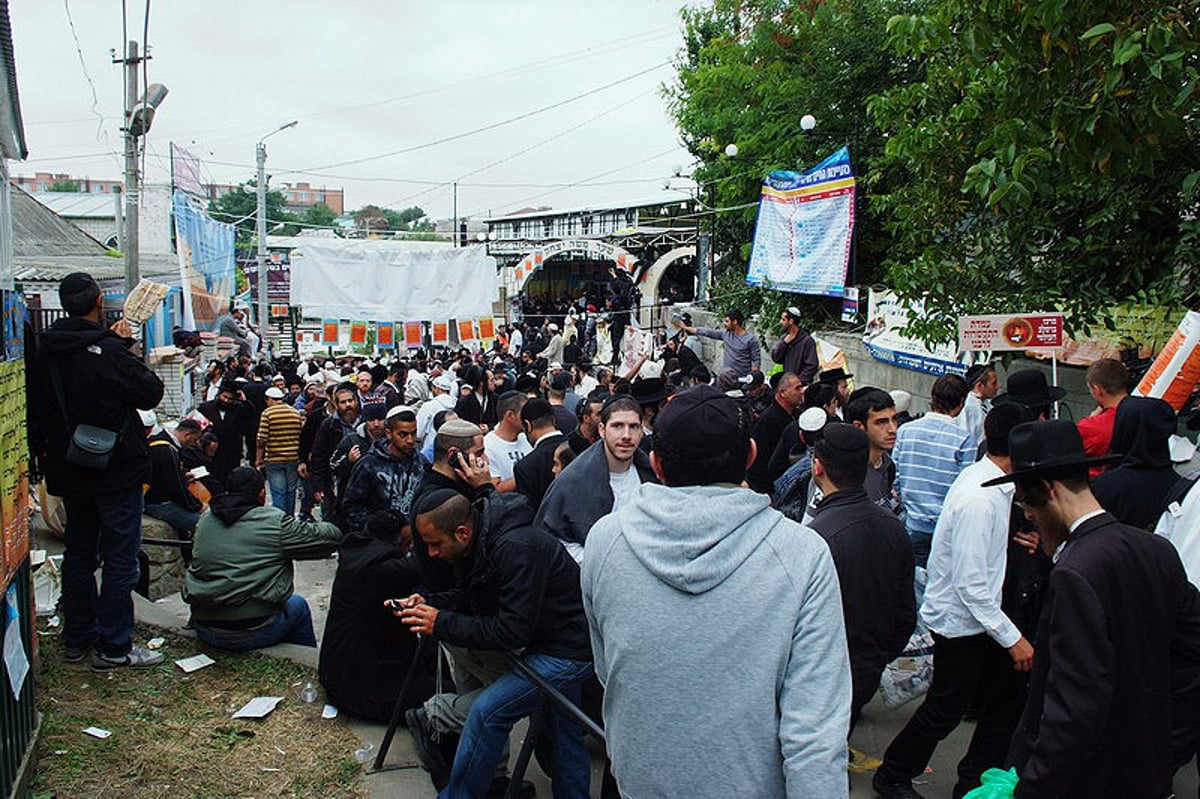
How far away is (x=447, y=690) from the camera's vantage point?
564 cm

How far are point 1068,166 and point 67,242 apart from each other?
21.0m

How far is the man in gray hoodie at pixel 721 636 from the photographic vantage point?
213 cm

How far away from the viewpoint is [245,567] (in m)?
5.91

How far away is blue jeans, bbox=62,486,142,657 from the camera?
17.6 ft

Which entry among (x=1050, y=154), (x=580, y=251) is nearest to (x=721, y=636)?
(x=1050, y=154)

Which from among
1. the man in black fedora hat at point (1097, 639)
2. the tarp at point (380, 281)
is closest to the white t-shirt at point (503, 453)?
the man in black fedora hat at point (1097, 639)

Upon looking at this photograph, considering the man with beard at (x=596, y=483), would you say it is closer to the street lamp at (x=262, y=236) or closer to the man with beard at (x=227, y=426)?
the man with beard at (x=227, y=426)

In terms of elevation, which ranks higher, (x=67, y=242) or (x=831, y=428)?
(x=67, y=242)

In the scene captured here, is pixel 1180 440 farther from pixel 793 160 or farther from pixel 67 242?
pixel 67 242

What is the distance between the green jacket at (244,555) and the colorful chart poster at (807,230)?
1054 cm

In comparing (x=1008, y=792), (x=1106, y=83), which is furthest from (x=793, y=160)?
(x=1008, y=792)

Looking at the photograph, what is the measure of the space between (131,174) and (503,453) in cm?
1144

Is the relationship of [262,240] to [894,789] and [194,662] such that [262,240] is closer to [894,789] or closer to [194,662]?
[194,662]

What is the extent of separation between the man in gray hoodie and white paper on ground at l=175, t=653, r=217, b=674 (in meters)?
4.46
